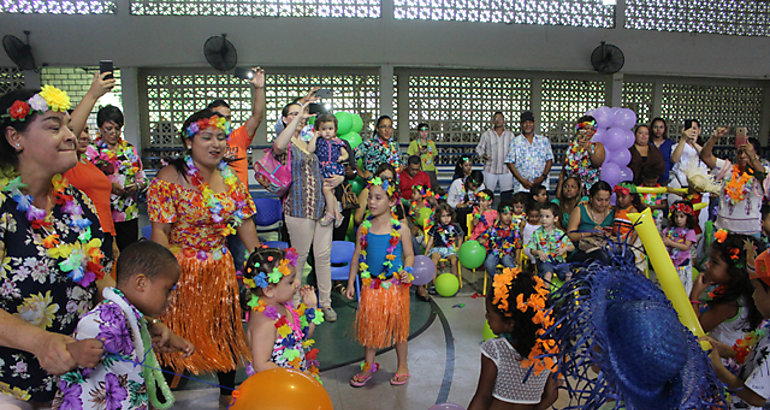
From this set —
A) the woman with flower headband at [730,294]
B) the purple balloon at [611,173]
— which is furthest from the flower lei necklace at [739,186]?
the woman with flower headband at [730,294]

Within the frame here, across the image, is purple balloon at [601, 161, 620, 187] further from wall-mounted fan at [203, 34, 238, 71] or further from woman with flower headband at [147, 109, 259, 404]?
wall-mounted fan at [203, 34, 238, 71]

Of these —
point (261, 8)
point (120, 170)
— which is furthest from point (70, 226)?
point (261, 8)

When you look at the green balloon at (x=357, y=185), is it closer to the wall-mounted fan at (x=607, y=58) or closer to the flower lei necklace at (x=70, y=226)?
the flower lei necklace at (x=70, y=226)

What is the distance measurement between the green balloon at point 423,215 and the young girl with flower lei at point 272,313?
333 cm

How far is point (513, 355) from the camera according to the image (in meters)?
1.96

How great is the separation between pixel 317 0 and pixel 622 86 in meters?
6.43

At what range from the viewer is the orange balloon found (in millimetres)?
1618

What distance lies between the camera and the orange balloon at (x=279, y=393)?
1.62 meters

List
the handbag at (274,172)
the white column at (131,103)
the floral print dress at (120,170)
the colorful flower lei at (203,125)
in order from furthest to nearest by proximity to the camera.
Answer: the white column at (131,103), the handbag at (274,172), the floral print dress at (120,170), the colorful flower lei at (203,125)

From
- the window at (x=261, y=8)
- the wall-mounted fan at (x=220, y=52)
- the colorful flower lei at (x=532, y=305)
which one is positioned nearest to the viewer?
the colorful flower lei at (x=532, y=305)

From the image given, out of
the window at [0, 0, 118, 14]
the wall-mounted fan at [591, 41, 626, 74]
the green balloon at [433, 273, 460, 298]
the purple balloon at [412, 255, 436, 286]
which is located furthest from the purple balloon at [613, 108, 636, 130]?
the window at [0, 0, 118, 14]

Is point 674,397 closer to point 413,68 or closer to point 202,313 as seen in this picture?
point 202,313

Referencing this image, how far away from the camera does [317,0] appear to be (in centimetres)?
902

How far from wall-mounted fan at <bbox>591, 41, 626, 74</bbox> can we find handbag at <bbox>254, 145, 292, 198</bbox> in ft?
26.1
